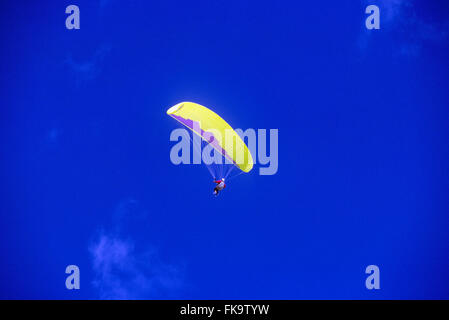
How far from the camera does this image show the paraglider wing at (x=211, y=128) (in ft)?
56.0

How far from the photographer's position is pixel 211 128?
56.9 ft

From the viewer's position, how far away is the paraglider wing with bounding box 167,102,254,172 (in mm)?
17078
